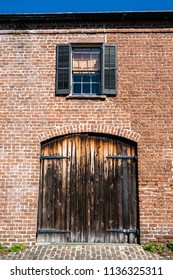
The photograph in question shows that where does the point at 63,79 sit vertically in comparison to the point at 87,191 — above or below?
above

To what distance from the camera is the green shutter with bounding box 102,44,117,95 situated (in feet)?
22.6

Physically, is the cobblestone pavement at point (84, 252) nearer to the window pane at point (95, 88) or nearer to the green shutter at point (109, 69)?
the green shutter at point (109, 69)

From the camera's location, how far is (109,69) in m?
7.03

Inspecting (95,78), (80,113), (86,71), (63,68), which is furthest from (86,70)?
(80,113)

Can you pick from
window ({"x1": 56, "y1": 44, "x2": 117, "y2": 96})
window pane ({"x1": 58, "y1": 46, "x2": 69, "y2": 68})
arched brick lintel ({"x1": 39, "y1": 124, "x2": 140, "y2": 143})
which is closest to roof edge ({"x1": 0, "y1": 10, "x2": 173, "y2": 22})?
window ({"x1": 56, "y1": 44, "x2": 117, "y2": 96})

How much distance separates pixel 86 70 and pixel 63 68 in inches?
28.2

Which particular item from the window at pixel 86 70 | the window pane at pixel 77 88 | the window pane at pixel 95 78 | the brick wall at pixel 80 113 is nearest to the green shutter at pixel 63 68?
the window at pixel 86 70

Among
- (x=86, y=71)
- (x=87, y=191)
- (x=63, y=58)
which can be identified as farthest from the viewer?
(x=86, y=71)

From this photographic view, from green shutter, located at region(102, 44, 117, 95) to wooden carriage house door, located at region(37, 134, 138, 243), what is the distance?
143 centimetres

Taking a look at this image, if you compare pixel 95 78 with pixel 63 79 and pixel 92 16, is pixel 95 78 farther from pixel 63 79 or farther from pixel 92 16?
pixel 92 16

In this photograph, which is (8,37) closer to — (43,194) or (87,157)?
(87,157)

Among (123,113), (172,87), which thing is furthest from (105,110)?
(172,87)

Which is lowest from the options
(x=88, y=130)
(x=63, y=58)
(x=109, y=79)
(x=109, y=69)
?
(x=88, y=130)

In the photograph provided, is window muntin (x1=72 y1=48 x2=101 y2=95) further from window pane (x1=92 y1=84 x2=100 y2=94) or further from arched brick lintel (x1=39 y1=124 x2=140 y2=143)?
arched brick lintel (x1=39 y1=124 x2=140 y2=143)
